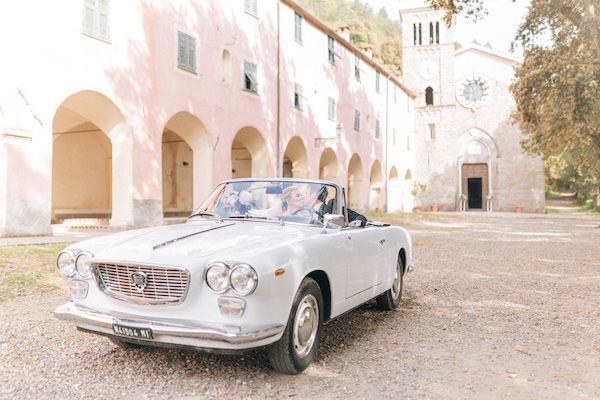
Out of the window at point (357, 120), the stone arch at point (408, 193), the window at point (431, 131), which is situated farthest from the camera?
the window at point (431, 131)

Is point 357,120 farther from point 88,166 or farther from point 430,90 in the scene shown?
point 430,90

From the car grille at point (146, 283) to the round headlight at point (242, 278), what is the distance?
0.31m

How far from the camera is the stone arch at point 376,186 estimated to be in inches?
1238

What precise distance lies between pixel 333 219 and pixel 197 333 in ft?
5.31

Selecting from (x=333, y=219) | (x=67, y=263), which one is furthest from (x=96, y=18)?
(x=333, y=219)

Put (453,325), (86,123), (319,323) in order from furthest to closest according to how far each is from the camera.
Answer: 1. (86,123)
2. (453,325)
3. (319,323)

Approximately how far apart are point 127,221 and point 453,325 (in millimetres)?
10415

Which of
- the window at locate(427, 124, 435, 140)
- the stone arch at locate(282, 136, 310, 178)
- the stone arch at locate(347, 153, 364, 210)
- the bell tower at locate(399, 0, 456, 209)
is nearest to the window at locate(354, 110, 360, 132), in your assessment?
the stone arch at locate(347, 153, 364, 210)

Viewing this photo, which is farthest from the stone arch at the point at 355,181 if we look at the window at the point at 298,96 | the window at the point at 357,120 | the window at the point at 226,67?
the window at the point at 226,67

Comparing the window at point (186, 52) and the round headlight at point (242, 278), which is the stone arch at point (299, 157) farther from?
the round headlight at point (242, 278)

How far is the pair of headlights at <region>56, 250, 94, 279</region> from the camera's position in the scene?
11.9 feet

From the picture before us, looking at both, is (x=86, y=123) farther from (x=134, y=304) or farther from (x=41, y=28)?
(x=134, y=304)

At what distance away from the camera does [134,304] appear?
336cm

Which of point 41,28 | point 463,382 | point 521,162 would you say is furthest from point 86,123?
point 521,162
